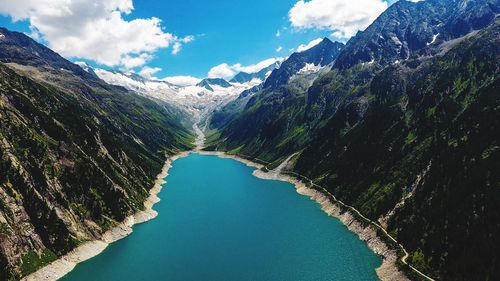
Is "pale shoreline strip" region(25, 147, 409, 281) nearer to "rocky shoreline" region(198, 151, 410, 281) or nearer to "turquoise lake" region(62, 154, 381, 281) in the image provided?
"rocky shoreline" region(198, 151, 410, 281)

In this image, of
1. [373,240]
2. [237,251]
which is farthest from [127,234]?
[373,240]

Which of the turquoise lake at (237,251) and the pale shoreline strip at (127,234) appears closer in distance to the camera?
the pale shoreline strip at (127,234)

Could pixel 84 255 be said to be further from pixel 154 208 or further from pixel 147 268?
pixel 154 208

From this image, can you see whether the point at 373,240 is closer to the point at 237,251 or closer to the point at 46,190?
the point at 237,251

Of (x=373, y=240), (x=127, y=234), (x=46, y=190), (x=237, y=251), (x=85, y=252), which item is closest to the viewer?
(x=85, y=252)

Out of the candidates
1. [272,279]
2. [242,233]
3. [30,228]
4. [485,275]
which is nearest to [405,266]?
[485,275]

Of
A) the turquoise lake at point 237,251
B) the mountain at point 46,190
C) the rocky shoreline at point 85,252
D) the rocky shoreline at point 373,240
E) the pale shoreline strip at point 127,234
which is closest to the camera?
the rocky shoreline at point 85,252

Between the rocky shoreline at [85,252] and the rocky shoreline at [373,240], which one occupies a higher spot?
the rocky shoreline at [373,240]

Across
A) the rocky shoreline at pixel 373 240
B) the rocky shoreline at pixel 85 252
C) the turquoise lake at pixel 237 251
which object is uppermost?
the rocky shoreline at pixel 373 240

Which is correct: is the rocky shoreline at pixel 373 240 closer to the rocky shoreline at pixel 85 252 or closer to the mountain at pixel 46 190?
the rocky shoreline at pixel 85 252

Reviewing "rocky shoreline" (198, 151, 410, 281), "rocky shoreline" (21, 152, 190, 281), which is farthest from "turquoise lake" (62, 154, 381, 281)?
"rocky shoreline" (198, 151, 410, 281)

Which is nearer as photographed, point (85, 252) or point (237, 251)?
point (85, 252)

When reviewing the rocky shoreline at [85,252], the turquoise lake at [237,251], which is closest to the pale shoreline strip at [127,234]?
the rocky shoreline at [85,252]
